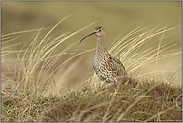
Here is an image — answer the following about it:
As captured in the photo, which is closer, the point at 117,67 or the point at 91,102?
the point at 91,102

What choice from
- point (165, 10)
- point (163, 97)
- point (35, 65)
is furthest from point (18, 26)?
point (163, 97)

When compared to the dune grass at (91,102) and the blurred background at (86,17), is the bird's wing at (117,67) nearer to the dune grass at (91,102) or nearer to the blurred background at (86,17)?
the dune grass at (91,102)

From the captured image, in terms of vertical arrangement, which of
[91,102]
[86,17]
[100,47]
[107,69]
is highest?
[86,17]

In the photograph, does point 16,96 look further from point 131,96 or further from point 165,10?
point 165,10

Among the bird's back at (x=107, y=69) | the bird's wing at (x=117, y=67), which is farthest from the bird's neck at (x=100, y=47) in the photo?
the bird's wing at (x=117, y=67)

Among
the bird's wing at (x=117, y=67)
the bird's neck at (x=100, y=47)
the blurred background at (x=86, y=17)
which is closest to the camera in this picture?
the bird's wing at (x=117, y=67)

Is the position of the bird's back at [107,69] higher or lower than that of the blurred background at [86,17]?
lower

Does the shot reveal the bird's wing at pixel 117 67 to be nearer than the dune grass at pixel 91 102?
No

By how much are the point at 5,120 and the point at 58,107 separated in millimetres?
1086

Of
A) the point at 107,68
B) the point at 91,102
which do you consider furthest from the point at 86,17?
the point at 91,102

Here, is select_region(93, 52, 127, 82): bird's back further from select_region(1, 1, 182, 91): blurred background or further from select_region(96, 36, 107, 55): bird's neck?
select_region(1, 1, 182, 91): blurred background

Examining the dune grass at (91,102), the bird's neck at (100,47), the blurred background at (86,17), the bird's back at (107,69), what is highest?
the blurred background at (86,17)

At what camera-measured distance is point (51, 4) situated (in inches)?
1211

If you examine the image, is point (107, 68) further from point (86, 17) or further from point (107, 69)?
point (86, 17)
